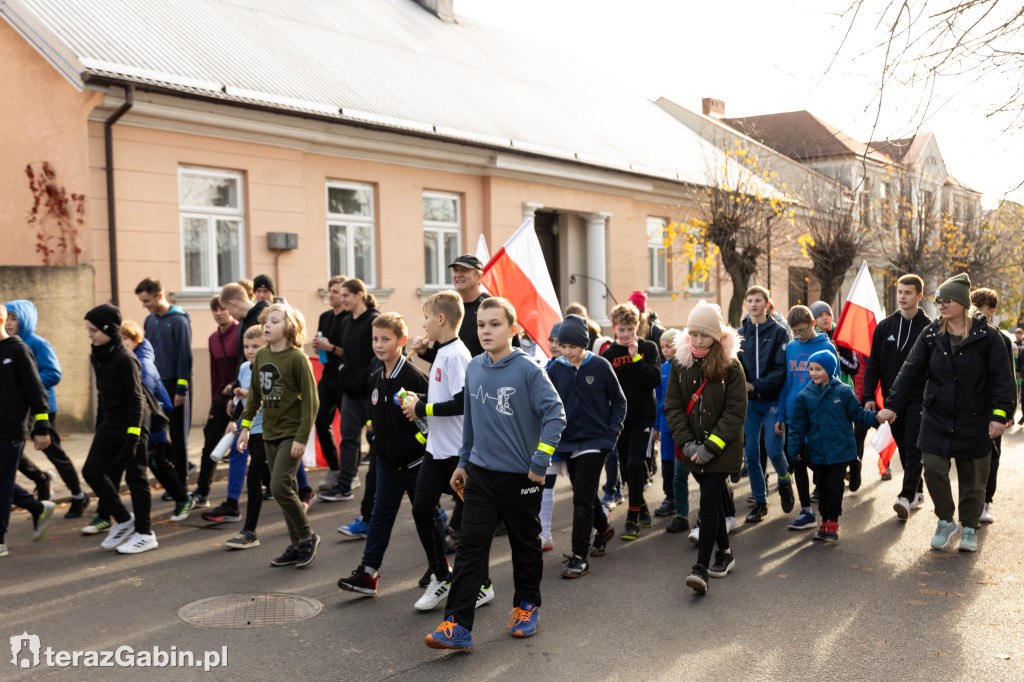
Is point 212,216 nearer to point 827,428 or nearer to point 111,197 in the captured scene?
point 111,197

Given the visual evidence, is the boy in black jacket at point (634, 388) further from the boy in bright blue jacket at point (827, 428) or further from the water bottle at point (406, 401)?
the water bottle at point (406, 401)

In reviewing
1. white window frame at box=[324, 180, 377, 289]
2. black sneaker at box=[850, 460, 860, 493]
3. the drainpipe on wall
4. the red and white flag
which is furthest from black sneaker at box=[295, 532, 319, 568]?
white window frame at box=[324, 180, 377, 289]

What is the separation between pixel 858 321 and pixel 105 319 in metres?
7.71

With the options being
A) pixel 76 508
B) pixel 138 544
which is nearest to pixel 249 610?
Answer: pixel 138 544

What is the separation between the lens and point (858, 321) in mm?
10383

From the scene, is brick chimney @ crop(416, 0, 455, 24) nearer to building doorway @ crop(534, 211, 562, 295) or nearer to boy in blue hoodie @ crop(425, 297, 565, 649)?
building doorway @ crop(534, 211, 562, 295)

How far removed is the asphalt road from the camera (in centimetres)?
455

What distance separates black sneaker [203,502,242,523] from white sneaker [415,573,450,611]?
113 inches

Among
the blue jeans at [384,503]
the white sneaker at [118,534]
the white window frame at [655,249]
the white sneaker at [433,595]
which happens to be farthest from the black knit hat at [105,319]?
the white window frame at [655,249]

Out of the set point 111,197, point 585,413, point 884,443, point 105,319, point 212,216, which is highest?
point 111,197

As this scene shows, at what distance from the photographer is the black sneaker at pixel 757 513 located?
7773 mm

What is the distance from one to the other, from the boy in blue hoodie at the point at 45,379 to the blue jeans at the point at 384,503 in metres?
3.54

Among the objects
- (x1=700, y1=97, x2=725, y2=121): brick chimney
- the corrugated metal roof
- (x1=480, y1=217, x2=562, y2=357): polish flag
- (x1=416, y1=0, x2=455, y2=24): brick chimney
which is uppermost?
(x1=700, y1=97, x2=725, y2=121): brick chimney

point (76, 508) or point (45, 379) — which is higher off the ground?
point (45, 379)
